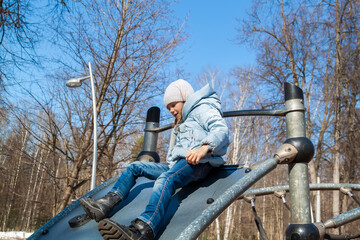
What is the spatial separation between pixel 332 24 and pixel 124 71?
27.0 feet

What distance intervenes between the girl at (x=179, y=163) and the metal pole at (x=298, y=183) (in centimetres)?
40

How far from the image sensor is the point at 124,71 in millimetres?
9125

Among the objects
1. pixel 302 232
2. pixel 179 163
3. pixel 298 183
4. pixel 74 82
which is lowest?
pixel 302 232

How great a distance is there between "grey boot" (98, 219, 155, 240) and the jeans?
0.13ft

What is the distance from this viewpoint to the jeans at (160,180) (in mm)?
1659

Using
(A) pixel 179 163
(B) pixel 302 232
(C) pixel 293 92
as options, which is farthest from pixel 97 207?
(C) pixel 293 92

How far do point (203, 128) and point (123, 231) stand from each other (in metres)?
0.85

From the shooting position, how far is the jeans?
1.66 metres

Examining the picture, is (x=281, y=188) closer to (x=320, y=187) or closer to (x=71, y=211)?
(x=320, y=187)

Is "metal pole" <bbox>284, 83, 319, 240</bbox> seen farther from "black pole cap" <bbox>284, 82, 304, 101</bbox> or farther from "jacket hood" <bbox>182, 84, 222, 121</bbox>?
"jacket hood" <bbox>182, 84, 222, 121</bbox>

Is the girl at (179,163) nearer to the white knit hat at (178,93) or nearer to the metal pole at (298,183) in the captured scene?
the white knit hat at (178,93)

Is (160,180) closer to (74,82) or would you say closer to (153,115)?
(153,115)

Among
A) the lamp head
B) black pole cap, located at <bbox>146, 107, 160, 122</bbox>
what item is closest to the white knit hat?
black pole cap, located at <bbox>146, 107, 160, 122</bbox>

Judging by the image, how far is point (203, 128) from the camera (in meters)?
2.09
